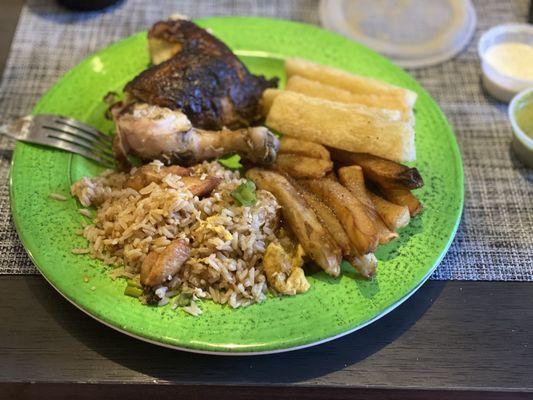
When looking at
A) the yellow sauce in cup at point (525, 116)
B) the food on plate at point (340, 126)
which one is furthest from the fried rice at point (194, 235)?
the yellow sauce in cup at point (525, 116)

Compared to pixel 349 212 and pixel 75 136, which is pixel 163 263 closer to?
pixel 349 212

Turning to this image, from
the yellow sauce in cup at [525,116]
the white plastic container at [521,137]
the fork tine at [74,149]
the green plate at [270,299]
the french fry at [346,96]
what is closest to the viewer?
the green plate at [270,299]

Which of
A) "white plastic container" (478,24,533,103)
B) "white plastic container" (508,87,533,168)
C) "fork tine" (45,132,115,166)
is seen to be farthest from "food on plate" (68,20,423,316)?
"white plastic container" (478,24,533,103)

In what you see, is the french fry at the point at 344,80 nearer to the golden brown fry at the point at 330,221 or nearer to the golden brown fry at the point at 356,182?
the golden brown fry at the point at 356,182

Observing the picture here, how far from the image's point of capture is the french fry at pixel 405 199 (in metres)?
2.46

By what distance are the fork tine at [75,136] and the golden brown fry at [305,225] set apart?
807 millimetres

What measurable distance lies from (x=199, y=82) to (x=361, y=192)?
91cm

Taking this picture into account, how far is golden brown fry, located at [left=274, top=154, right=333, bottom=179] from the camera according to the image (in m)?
2.56

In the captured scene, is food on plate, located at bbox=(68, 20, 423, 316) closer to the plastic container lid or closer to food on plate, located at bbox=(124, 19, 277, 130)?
food on plate, located at bbox=(124, 19, 277, 130)

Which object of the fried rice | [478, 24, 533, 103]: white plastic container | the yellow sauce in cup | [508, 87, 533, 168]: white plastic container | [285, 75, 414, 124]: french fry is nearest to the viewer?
the fried rice

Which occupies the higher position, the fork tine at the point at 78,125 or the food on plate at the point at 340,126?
the food on plate at the point at 340,126

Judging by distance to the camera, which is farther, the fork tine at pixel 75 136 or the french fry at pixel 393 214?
the fork tine at pixel 75 136

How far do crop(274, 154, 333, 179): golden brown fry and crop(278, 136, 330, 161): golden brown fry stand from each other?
20 mm

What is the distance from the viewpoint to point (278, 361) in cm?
221
